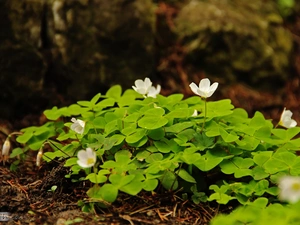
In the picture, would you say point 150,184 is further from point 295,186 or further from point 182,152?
point 295,186

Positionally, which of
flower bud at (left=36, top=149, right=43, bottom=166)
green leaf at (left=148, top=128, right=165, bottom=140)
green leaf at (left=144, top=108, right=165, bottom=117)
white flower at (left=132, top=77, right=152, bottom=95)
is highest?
white flower at (left=132, top=77, right=152, bottom=95)

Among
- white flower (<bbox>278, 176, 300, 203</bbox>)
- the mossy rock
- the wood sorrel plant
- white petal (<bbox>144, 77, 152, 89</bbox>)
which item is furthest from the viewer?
the mossy rock

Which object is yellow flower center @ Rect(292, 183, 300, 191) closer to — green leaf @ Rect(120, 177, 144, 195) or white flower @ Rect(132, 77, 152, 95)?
green leaf @ Rect(120, 177, 144, 195)

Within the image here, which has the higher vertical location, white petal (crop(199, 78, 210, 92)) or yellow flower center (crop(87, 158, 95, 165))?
white petal (crop(199, 78, 210, 92))

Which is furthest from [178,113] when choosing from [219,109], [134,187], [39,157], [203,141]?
[39,157]

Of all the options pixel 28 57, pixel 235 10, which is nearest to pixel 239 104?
pixel 235 10

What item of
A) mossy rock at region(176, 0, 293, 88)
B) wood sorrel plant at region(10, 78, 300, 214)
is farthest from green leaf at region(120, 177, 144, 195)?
mossy rock at region(176, 0, 293, 88)

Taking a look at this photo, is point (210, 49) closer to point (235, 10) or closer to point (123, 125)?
point (235, 10)
